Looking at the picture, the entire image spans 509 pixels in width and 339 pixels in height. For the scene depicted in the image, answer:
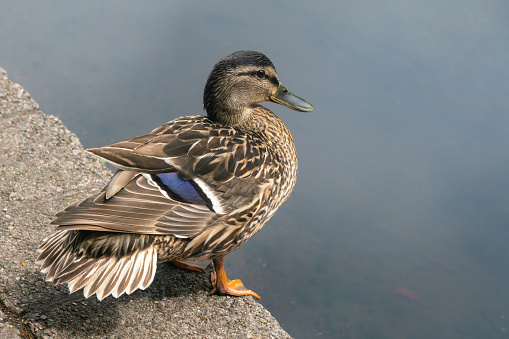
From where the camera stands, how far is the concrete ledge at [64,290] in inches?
103

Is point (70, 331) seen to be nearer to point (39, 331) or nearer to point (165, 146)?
point (39, 331)

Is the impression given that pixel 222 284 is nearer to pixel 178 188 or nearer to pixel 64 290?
pixel 178 188

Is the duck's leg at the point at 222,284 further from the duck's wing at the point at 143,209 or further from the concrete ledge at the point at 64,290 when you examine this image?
the duck's wing at the point at 143,209

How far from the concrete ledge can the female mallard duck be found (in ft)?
0.53

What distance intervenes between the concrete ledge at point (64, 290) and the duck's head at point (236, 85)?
0.93 m

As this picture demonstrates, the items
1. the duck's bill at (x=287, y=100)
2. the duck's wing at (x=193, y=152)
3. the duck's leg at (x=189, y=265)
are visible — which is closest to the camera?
the duck's wing at (x=193, y=152)

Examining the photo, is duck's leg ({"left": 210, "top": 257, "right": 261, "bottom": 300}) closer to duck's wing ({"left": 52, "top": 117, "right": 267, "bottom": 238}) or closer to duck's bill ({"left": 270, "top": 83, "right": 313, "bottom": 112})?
duck's wing ({"left": 52, "top": 117, "right": 267, "bottom": 238})

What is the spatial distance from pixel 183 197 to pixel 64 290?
2.58ft

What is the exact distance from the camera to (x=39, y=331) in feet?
8.32

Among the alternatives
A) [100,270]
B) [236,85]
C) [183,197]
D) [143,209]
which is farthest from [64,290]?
[236,85]

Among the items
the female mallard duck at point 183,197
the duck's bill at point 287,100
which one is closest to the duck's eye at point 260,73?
the female mallard duck at point 183,197

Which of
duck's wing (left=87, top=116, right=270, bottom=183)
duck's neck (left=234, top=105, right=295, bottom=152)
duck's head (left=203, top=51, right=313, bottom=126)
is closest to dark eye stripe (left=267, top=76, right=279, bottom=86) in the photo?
duck's head (left=203, top=51, right=313, bottom=126)

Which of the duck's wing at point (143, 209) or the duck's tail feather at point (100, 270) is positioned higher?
the duck's wing at point (143, 209)

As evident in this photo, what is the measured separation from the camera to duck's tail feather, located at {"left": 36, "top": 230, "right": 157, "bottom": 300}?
2.43 metres
